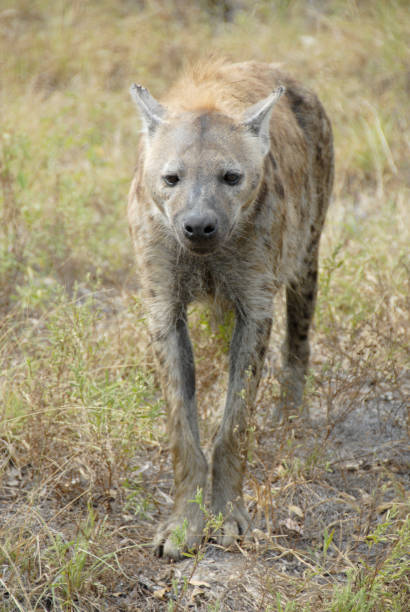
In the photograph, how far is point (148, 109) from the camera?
11.1 ft

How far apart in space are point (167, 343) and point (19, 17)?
624cm

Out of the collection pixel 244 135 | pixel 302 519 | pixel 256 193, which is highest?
pixel 244 135

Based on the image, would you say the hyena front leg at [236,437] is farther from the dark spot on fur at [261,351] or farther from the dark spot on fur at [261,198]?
the dark spot on fur at [261,198]

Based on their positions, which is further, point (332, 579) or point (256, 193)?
point (256, 193)

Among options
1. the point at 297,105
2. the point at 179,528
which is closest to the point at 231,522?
the point at 179,528

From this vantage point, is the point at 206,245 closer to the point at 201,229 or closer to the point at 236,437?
the point at 201,229

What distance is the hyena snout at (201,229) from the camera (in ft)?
9.81

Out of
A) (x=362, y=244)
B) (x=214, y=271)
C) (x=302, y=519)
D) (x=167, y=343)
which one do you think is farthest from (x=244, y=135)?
(x=362, y=244)

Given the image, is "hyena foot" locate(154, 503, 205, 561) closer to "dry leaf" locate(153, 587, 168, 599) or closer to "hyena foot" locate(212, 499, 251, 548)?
"hyena foot" locate(212, 499, 251, 548)

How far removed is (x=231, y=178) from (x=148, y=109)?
0.50 metres

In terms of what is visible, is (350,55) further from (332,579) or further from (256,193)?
(332,579)

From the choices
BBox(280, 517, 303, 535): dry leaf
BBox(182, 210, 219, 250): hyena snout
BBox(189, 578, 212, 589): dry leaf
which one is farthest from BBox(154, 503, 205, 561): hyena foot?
BBox(182, 210, 219, 250): hyena snout

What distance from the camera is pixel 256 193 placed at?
3.34 metres

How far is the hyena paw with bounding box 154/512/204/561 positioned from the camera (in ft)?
10.3
